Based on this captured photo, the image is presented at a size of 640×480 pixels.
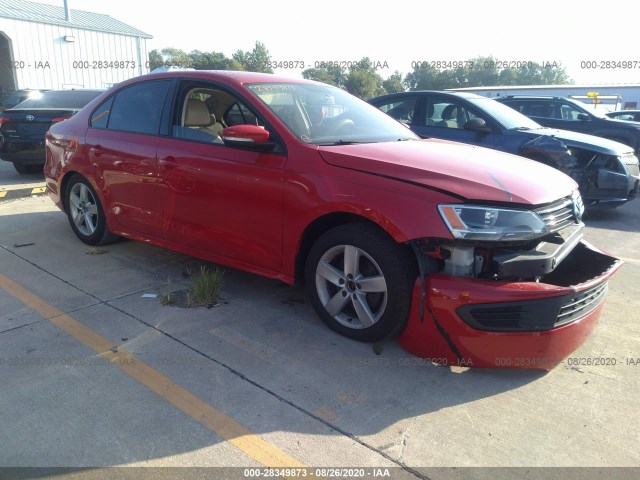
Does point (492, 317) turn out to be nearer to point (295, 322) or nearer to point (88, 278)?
point (295, 322)

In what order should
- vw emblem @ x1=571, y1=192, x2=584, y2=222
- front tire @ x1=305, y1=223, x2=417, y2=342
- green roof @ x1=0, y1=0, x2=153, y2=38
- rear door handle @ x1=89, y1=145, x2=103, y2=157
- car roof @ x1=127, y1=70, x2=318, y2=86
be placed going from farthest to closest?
green roof @ x1=0, y1=0, x2=153, y2=38, rear door handle @ x1=89, y1=145, x2=103, y2=157, car roof @ x1=127, y1=70, x2=318, y2=86, vw emblem @ x1=571, y1=192, x2=584, y2=222, front tire @ x1=305, y1=223, x2=417, y2=342

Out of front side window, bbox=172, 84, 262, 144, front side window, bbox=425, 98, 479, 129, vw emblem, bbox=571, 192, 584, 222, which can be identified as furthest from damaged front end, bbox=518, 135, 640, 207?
front side window, bbox=172, 84, 262, 144

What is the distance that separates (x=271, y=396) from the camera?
9.35 ft

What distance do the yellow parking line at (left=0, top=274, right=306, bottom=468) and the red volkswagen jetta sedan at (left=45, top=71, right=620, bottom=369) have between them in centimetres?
105

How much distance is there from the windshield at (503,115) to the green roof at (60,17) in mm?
23262

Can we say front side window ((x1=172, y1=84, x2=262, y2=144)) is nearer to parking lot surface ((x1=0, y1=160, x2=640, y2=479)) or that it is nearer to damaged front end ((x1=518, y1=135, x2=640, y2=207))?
parking lot surface ((x1=0, y1=160, x2=640, y2=479))

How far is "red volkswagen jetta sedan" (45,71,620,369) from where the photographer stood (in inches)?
115

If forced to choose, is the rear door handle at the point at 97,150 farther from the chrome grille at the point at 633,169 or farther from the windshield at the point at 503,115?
the chrome grille at the point at 633,169

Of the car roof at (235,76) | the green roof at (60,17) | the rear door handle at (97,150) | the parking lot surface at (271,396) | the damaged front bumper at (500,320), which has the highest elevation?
the green roof at (60,17)

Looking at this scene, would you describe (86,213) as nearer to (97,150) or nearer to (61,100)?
(97,150)

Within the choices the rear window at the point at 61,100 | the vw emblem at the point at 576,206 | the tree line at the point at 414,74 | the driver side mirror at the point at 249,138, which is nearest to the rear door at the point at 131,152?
the driver side mirror at the point at 249,138

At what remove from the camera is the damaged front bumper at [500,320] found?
2.83m

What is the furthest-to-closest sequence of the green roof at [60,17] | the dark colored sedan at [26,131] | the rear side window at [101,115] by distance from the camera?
the green roof at [60,17] < the dark colored sedan at [26,131] < the rear side window at [101,115]

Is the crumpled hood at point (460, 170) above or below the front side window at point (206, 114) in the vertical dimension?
below
